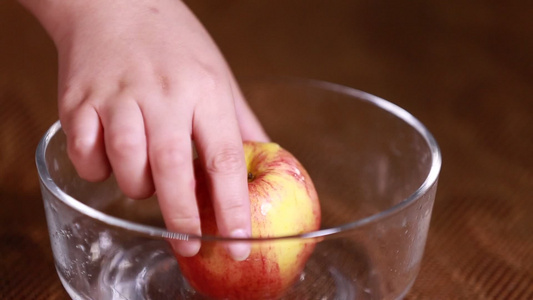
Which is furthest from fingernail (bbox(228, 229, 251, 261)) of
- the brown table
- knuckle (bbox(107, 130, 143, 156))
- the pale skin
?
the brown table

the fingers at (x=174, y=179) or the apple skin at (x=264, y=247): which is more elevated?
the fingers at (x=174, y=179)

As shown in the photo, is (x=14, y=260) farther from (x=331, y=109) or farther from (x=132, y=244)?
(x=331, y=109)

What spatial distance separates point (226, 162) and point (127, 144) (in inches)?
3.0

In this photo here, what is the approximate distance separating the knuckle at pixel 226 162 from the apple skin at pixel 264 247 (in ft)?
0.15

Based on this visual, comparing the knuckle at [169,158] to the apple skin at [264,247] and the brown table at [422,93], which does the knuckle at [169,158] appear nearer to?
the apple skin at [264,247]

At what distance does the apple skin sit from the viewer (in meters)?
0.54

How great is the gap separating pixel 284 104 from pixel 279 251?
0.36 meters

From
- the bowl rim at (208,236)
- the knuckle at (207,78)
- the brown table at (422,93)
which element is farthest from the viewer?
the brown table at (422,93)

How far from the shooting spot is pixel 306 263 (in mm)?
568

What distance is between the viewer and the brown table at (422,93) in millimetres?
690

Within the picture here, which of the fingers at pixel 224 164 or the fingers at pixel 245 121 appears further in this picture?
the fingers at pixel 245 121

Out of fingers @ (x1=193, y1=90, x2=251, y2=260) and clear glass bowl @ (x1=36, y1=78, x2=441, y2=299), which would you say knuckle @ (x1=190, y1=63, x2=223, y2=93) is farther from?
clear glass bowl @ (x1=36, y1=78, x2=441, y2=299)

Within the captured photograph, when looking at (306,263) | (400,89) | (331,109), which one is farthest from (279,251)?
(400,89)

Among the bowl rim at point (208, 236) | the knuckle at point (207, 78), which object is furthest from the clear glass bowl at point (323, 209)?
the knuckle at point (207, 78)
